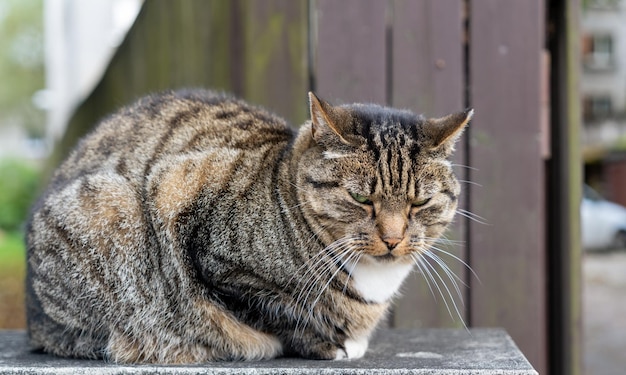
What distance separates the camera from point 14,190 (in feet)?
51.0

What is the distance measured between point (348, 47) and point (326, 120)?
0.91 m

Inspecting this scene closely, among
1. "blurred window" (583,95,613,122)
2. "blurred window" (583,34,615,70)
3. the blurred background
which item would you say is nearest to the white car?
the blurred background

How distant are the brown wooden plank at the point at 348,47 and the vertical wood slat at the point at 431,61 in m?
0.07

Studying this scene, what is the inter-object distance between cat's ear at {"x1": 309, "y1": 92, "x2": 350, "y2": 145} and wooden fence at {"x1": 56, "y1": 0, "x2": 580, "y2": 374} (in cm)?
78

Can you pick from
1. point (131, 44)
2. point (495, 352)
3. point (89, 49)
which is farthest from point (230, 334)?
point (89, 49)

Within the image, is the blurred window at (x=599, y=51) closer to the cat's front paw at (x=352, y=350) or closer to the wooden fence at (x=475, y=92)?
the wooden fence at (x=475, y=92)

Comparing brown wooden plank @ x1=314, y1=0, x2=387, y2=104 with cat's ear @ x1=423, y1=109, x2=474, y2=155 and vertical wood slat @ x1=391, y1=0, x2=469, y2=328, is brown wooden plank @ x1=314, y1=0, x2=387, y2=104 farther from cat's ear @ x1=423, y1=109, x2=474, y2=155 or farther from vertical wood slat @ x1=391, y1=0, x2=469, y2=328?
cat's ear @ x1=423, y1=109, x2=474, y2=155

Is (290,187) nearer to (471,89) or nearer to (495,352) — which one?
(495,352)

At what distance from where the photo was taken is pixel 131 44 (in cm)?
560

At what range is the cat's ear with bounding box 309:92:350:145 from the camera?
1.95 meters

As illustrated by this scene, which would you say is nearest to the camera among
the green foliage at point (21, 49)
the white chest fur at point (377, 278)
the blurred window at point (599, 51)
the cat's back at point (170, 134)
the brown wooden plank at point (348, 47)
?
the white chest fur at point (377, 278)

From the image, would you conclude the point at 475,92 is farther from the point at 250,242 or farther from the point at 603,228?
the point at 603,228

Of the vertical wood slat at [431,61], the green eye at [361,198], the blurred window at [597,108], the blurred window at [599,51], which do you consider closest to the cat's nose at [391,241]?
the green eye at [361,198]

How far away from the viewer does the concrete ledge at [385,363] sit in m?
1.88
